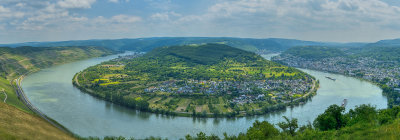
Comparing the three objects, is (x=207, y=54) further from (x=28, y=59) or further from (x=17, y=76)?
(x=28, y=59)

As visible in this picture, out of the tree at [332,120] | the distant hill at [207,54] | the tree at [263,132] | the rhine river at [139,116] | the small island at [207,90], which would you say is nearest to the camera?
A: the tree at [263,132]

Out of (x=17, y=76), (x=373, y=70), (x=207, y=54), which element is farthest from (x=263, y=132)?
(x=207, y=54)

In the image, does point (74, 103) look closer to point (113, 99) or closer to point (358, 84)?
point (113, 99)

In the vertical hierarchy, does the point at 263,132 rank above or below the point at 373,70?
above

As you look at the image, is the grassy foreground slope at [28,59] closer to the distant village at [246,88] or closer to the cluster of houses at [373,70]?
the distant village at [246,88]

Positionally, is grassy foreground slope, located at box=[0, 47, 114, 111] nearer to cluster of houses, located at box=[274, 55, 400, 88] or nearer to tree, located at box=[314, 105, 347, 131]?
tree, located at box=[314, 105, 347, 131]

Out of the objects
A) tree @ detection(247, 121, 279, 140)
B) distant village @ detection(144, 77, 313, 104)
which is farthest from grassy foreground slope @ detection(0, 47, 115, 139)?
distant village @ detection(144, 77, 313, 104)

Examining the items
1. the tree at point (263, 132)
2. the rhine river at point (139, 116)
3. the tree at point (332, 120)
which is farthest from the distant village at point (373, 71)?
the tree at point (263, 132)
